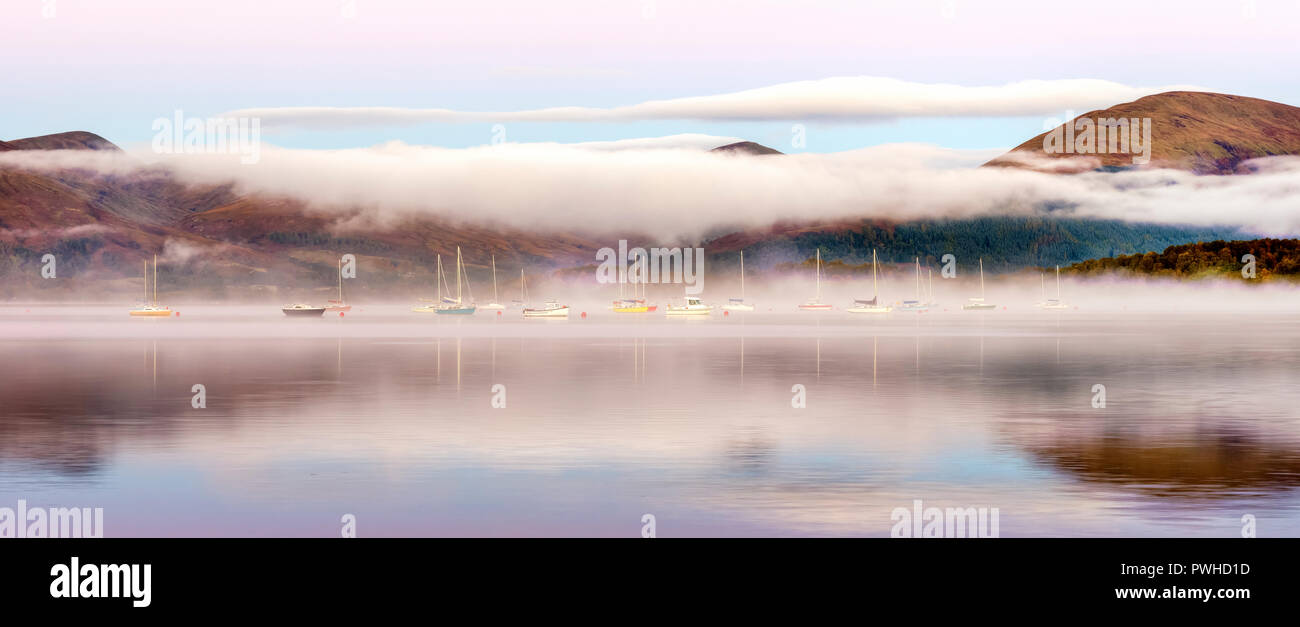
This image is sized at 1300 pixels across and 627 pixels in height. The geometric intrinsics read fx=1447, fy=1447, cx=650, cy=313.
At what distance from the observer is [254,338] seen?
127688mm

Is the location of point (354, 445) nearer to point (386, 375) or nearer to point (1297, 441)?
point (1297, 441)

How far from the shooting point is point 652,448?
37219 millimetres

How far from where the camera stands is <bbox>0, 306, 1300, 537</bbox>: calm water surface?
87.4ft

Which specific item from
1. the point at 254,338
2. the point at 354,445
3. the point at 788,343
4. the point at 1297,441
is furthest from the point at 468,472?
the point at 254,338

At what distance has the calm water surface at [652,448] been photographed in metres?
26.6

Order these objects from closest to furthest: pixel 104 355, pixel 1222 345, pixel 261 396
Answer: pixel 261 396 < pixel 104 355 < pixel 1222 345

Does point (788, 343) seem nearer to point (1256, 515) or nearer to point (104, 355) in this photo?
point (104, 355)

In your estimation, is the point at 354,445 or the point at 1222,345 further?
the point at 1222,345

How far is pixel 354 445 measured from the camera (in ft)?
125
